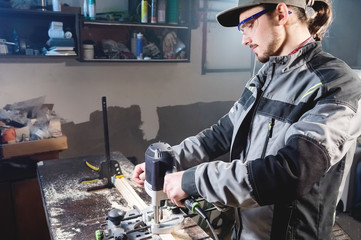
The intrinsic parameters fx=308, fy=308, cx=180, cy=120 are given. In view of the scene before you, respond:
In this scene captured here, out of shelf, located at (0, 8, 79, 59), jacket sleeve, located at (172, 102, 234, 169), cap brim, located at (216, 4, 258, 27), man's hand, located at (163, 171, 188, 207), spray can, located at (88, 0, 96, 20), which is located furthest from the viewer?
spray can, located at (88, 0, 96, 20)

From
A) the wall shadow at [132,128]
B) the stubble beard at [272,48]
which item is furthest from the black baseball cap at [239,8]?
the wall shadow at [132,128]

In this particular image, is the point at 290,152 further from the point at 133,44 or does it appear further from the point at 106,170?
the point at 133,44

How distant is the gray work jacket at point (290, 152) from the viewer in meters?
0.79

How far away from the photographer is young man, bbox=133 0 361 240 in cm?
80

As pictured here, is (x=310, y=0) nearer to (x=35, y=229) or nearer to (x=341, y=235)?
(x=341, y=235)

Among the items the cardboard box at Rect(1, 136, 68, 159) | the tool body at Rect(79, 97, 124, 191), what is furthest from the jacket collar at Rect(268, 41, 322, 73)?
the cardboard box at Rect(1, 136, 68, 159)

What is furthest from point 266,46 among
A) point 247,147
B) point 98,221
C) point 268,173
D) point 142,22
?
point 142,22

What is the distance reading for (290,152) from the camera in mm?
797

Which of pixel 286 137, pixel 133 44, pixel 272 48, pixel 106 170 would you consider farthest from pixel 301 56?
pixel 133 44

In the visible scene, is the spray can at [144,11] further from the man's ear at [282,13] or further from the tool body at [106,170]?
the man's ear at [282,13]

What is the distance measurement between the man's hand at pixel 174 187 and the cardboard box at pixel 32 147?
145 centimetres

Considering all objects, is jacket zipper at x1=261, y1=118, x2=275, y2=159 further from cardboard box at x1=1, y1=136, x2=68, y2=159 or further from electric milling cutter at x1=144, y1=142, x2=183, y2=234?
cardboard box at x1=1, y1=136, x2=68, y2=159

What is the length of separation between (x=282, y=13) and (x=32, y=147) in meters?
1.83

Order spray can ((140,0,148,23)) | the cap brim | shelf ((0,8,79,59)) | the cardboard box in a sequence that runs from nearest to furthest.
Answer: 1. the cap brim
2. the cardboard box
3. shelf ((0,8,79,59))
4. spray can ((140,0,148,23))
